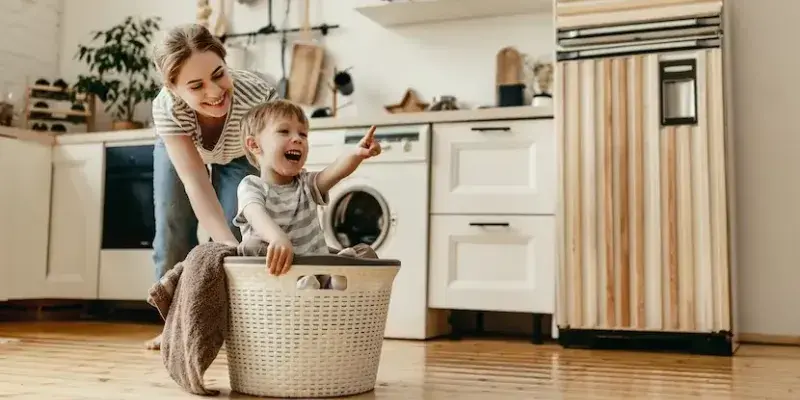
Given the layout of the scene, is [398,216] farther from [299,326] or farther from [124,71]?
[124,71]

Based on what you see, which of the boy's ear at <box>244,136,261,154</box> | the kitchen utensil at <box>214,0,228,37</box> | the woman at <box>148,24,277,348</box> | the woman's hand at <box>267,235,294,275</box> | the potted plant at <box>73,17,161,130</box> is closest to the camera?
the woman's hand at <box>267,235,294,275</box>

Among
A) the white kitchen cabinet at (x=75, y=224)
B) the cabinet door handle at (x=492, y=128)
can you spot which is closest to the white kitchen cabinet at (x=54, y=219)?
the white kitchen cabinet at (x=75, y=224)

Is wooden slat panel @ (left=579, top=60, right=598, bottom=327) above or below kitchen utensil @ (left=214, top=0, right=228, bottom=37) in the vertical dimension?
below

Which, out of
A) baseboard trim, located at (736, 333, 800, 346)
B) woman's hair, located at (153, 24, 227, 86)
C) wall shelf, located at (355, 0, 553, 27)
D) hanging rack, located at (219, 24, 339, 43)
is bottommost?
baseboard trim, located at (736, 333, 800, 346)

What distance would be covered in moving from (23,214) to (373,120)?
1.69m

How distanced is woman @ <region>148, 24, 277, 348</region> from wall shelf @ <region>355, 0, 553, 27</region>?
4.91 feet

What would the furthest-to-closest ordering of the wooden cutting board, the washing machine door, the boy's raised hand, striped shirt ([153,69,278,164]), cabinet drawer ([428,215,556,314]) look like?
1. the wooden cutting board
2. the washing machine door
3. cabinet drawer ([428,215,556,314])
4. striped shirt ([153,69,278,164])
5. the boy's raised hand

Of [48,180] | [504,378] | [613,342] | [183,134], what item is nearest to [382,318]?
[504,378]

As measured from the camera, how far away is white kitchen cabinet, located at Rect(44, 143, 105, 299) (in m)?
3.79

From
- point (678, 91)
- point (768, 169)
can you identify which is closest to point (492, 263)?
point (678, 91)

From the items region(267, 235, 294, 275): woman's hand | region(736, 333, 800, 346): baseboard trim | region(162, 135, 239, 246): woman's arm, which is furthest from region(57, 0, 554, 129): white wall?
region(267, 235, 294, 275): woman's hand

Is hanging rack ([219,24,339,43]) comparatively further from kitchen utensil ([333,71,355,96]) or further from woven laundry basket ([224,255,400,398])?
woven laundry basket ([224,255,400,398])

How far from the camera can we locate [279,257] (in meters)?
1.53

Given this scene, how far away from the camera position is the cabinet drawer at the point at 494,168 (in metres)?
3.04
